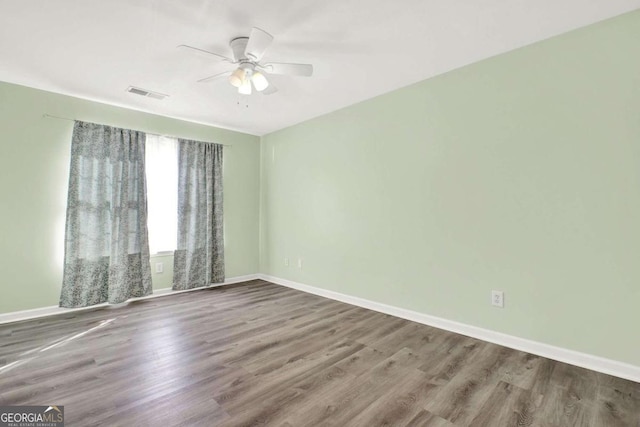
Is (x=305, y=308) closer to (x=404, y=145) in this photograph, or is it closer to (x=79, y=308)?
(x=404, y=145)

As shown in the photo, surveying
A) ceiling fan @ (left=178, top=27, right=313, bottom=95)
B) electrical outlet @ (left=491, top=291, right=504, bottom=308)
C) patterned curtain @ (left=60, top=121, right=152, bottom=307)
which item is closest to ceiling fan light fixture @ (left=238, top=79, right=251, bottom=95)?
ceiling fan @ (left=178, top=27, right=313, bottom=95)

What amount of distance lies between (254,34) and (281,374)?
2.28 meters

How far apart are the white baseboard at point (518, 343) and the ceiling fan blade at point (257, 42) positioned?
2736 millimetres

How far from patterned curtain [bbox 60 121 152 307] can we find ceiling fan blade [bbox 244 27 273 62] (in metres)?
2.41

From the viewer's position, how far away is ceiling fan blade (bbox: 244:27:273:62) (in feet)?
6.46

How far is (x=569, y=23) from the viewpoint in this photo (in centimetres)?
213

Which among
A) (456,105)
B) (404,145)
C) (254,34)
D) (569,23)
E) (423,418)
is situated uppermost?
(569,23)

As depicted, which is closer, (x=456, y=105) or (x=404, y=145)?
(x=456, y=105)

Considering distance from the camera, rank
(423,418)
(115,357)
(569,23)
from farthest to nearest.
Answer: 1. (115,357)
2. (569,23)
3. (423,418)

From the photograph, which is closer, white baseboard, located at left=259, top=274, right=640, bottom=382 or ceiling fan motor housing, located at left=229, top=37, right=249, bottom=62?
white baseboard, located at left=259, top=274, right=640, bottom=382

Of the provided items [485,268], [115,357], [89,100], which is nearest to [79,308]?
[115,357]

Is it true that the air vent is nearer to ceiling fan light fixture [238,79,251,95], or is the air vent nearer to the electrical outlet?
ceiling fan light fixture [238,79,251,95]

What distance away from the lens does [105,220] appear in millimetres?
3574

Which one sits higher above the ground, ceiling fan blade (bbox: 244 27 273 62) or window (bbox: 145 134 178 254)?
ceiling fan blade (bbox: 244 27 273 62)
